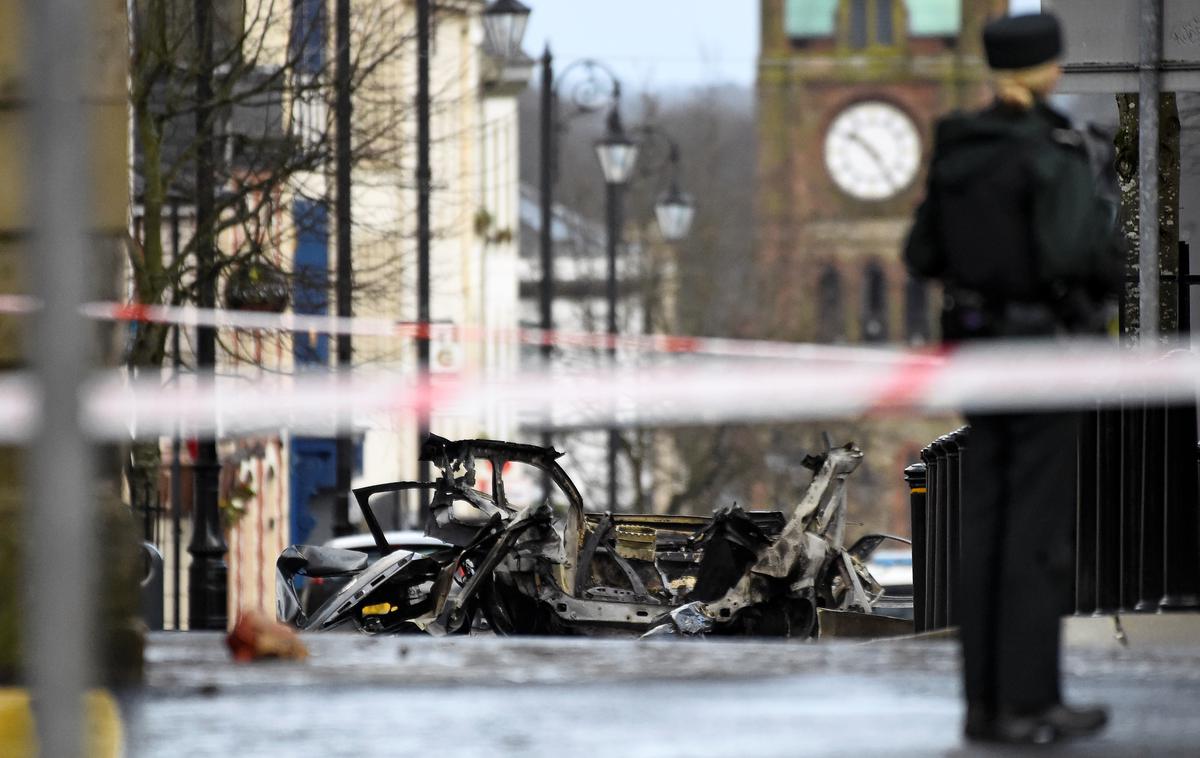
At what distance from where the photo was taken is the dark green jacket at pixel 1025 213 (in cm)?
614

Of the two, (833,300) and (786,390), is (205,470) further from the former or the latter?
(833,300)

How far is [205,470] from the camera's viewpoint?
1970cm

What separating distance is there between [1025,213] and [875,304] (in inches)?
4283

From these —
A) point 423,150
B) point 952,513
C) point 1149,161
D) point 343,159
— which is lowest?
point 952,513

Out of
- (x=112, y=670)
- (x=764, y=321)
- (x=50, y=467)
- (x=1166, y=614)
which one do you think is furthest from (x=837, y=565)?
(x=764, y=321)

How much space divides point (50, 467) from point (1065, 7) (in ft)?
27.1

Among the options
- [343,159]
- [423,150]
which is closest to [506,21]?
[423,150]

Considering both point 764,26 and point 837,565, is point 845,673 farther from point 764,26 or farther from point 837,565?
point 764,26

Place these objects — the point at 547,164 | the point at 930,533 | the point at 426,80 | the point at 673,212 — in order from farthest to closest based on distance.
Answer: the point at 673,212
the point at 547,164
the point at 426,80
the point at 930,533

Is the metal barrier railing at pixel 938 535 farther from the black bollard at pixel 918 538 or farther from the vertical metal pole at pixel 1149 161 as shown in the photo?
the vertical metal pole at pixel 1149 161

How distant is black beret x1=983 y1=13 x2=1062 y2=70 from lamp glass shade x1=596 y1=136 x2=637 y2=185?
27.6 metres

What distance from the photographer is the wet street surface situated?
635 cm

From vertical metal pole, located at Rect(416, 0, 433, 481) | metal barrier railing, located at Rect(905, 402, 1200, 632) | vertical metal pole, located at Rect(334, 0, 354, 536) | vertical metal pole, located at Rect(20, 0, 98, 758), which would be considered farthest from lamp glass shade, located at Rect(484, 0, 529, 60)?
vertical metal pole, located at Rect(20, 0, 98, 758)

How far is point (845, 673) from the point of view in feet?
26.3
